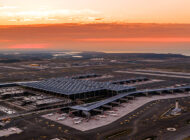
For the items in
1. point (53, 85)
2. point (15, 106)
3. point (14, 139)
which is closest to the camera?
point (14, 139)

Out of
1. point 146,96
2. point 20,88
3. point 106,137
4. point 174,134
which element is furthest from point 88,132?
point 20,88

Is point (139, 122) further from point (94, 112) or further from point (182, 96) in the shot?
point (182, 96)

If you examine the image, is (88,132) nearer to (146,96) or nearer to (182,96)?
(146,96)

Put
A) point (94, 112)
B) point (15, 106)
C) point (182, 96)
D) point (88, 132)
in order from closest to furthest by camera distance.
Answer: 1. point (88, 132)
2. point (94, 112)
3. point (15, 106)
4. point (182, 96)

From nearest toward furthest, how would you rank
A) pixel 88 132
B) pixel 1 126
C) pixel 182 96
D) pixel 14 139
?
pixel 14 139 < pixel 88 132 < pixel 1 126 < pixel 182 96

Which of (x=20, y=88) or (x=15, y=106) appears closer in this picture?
(x=15, y=106)

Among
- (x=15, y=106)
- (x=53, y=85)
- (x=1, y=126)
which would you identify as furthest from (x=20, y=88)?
(x=1, y=126)

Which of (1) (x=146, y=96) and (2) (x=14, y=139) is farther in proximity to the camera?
(1) (x=146, y=96)

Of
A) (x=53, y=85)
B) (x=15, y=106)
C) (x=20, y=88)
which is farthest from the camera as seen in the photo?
(x=20, y=88)
